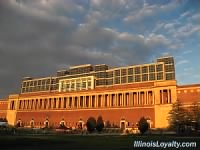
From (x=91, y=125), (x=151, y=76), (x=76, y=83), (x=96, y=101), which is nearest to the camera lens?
(x=91, y=125)

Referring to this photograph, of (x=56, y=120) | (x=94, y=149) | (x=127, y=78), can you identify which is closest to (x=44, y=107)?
(x=56, y=120)

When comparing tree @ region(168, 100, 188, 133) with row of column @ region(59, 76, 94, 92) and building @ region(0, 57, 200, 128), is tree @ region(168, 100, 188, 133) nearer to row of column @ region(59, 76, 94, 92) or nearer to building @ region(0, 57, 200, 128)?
building @ region(0, 57, 200, 128)

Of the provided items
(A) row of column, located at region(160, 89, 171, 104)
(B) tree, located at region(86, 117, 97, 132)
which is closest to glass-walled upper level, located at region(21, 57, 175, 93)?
(A) row of column, located at region(160, 89, 171, 104)

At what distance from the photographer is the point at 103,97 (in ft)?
272


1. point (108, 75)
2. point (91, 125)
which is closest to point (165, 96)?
point (91, 125)

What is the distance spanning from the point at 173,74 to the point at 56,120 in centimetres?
4156

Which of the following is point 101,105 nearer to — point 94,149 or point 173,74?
point 173,74

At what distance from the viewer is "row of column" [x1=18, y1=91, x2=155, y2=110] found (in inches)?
2972

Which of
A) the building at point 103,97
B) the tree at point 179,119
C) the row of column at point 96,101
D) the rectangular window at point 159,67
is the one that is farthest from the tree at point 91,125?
the rectangular window at point 159,67

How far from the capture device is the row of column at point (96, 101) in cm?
7550

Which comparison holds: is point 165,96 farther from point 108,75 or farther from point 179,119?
point 108,75

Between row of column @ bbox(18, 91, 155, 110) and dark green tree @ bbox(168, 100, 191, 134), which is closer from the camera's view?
dark green tree @ bbox(168, 100, 191, 134)

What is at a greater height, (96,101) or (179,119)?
(96,101)

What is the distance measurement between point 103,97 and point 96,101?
2.71 meters
